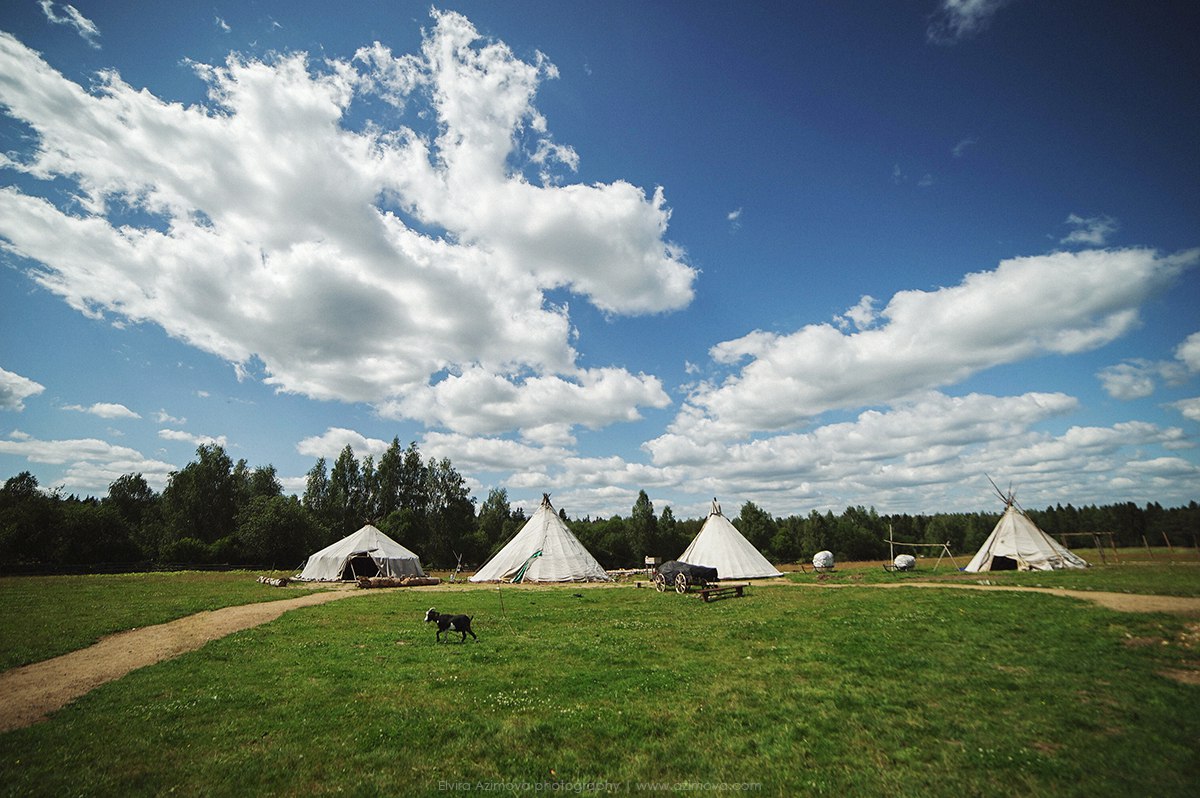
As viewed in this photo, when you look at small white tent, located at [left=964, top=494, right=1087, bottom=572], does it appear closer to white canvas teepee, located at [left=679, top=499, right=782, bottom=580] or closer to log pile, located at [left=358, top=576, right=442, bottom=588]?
white canvas teepee, located at [left=679, top=499, right=782, bottom=580]

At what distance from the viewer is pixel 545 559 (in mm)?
44500

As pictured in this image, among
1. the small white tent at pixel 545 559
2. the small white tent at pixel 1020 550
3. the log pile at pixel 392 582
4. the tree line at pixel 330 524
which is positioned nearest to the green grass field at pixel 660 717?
the log pile at pixel 392 582

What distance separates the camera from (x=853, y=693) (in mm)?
9961

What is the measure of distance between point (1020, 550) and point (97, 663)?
5633 cm

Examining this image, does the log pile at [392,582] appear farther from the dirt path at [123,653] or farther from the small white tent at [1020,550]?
the small white tent at [1020,550]

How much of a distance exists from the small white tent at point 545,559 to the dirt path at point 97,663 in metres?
23.5

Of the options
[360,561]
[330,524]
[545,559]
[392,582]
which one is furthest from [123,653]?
[330,524]

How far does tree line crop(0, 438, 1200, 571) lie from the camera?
6084cm

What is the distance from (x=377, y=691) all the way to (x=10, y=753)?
17.7 ft

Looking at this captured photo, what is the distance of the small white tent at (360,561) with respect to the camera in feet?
161

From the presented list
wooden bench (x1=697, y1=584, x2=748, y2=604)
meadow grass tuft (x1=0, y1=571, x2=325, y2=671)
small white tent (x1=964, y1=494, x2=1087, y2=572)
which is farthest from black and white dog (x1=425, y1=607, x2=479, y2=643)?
→ small white tent (x1=964, y1=494, x2=1087, y2=572)

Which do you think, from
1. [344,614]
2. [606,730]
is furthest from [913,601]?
[344,614]

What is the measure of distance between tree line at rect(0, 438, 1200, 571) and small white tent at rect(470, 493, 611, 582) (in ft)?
45.2

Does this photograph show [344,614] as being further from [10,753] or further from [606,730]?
[606,730]
